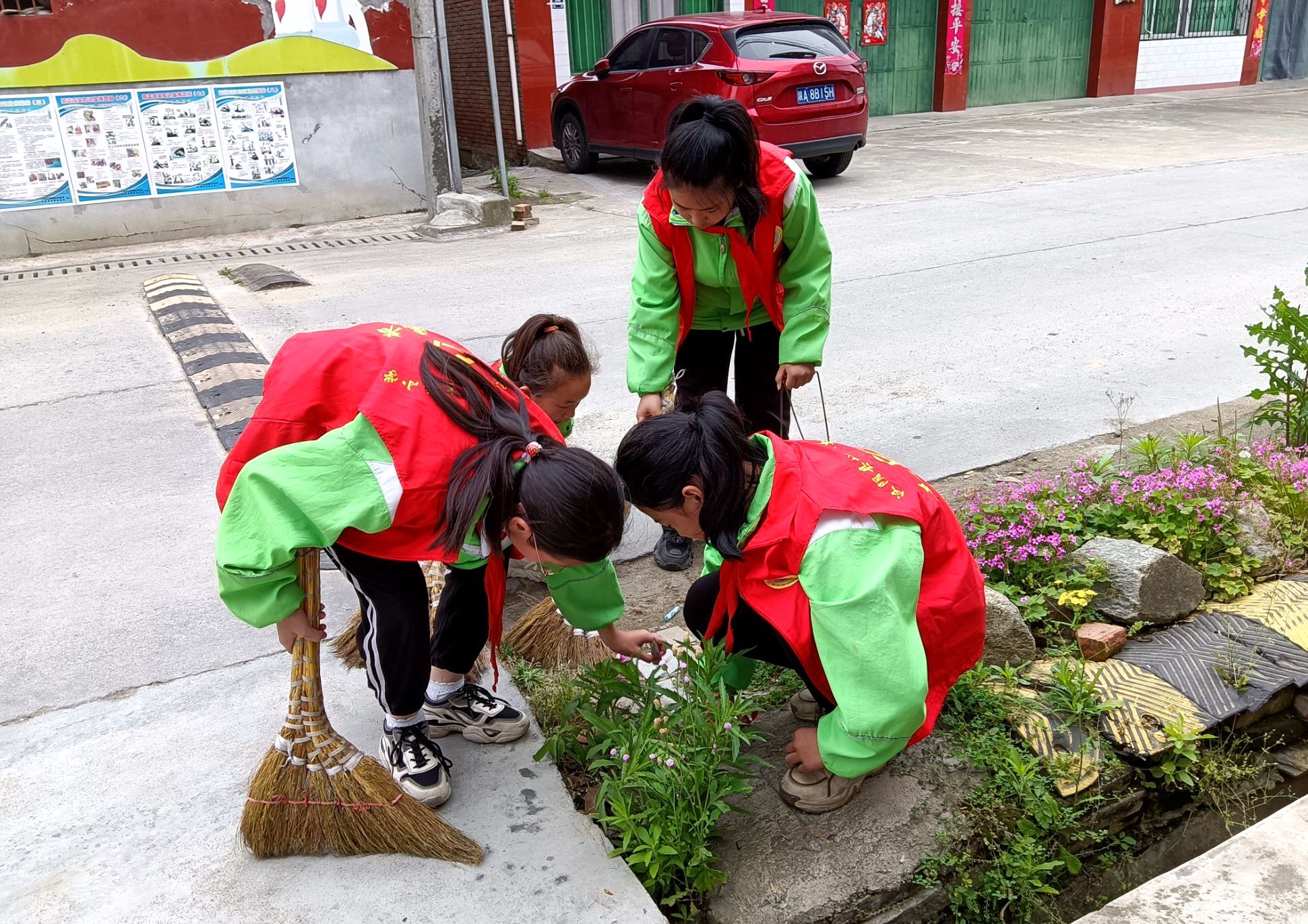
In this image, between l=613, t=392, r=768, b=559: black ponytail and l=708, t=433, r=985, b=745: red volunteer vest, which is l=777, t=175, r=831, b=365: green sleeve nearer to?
l=708, t=433, r=985, b=745: red volunteer vest

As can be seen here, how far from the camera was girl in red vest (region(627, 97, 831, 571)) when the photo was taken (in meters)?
2.50

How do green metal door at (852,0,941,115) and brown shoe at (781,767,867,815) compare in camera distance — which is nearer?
brown shoe at (781,767,867,815)

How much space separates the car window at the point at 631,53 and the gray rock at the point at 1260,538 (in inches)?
321

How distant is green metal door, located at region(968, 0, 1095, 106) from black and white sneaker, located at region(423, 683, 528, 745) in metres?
15.8

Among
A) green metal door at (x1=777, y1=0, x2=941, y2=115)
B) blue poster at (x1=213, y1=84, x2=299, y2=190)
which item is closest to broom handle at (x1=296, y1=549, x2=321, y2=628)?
blue poster at (x1=213, y1=84, x2=299, y2=190)

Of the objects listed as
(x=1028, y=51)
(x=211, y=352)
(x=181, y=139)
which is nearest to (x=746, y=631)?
(x=211, y=352)

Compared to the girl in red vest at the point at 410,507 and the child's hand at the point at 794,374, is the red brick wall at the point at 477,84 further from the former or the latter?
the girl in red vest at the point at 410,507

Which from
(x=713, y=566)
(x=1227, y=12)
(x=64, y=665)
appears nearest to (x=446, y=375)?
(x=713, y=566)

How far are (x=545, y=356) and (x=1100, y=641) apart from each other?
Answer: 1.53 metres

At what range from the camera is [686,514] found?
1.94m

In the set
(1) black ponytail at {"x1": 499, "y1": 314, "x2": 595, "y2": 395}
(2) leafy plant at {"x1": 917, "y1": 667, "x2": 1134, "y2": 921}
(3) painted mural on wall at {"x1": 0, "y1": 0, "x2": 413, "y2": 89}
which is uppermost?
(3) painted mural on wall at {"x1": 0, "y1": 0, "x2": 413, "y2": 89}

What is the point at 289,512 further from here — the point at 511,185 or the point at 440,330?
the point at 511,185

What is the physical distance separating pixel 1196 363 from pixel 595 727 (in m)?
3.79

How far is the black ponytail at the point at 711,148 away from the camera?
245cm
